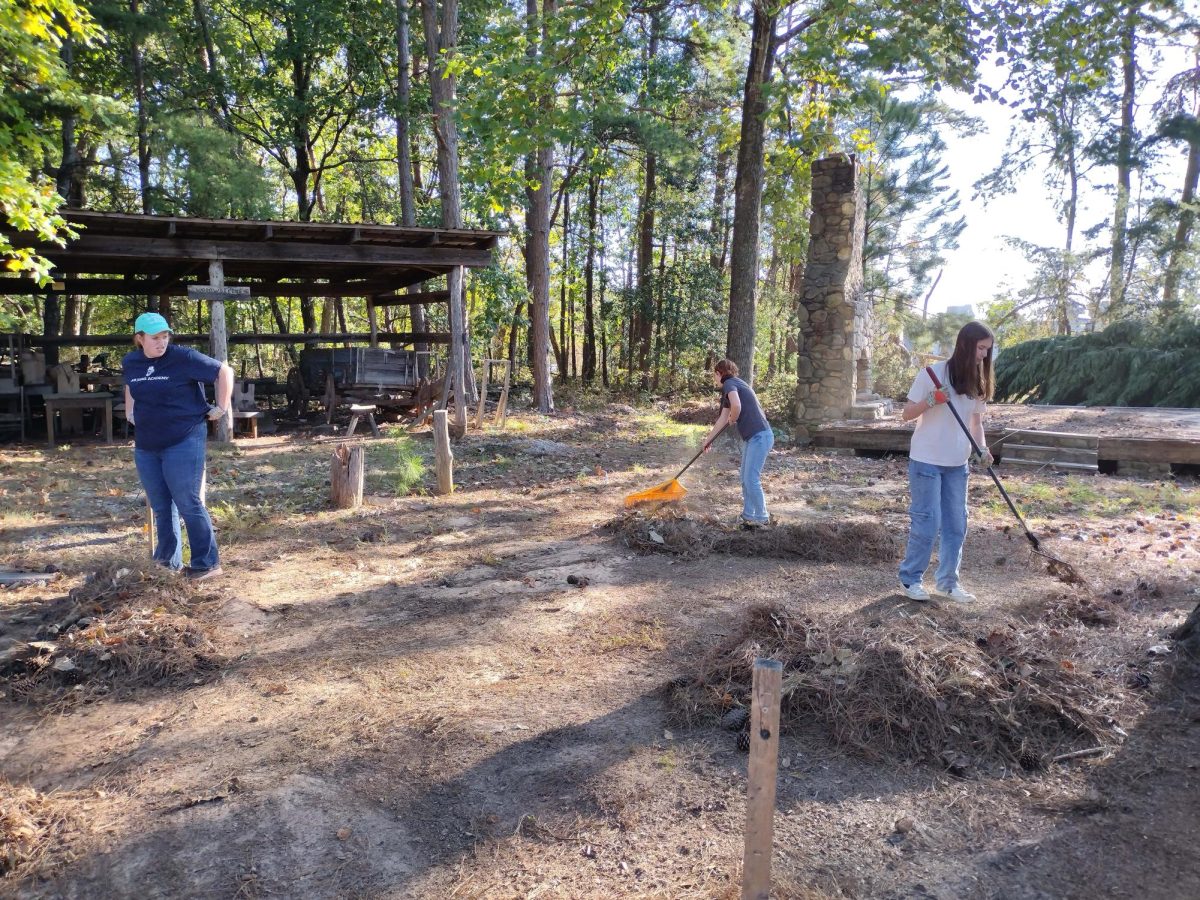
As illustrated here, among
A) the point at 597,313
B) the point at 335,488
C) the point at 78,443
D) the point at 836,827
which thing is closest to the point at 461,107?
the point at 335,488

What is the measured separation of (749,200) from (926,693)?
10356 mm

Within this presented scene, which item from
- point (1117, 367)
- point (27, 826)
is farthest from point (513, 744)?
point (1117, 367)

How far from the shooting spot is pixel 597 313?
91.2 feet

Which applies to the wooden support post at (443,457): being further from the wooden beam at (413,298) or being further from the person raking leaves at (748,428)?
the wooden beam at (413,298)

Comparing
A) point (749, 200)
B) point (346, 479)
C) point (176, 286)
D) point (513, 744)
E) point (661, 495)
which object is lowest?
point (513, 744)

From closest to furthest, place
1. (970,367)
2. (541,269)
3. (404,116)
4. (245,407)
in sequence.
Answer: (970,367) → (245,407) → (541,269) → (404,116)

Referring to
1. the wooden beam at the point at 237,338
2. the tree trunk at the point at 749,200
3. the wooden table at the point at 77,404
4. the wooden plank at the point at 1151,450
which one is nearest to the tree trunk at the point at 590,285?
the wooden beam at the point at 237,338

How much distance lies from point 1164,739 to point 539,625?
3.29 m

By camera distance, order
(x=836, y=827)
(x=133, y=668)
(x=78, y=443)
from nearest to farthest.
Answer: (x=836, y=827) < (x=133, y=668) < (x=78, y=443)

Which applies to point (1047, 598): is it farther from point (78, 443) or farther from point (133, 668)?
point (78, 443)

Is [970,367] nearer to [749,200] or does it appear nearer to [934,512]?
[934,512]

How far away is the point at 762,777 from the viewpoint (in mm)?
2273

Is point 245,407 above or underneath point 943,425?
underneath

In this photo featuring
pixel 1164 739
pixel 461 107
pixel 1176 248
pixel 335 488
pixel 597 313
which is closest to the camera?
pixel 1164 739
